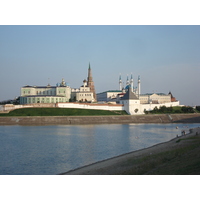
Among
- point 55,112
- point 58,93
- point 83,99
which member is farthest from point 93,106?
point 58,93

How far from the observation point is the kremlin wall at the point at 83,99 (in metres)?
68.7

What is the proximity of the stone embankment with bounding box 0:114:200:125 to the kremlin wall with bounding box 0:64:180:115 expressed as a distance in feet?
25.6

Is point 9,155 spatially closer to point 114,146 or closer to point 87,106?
point 114,146

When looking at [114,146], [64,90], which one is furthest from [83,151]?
[64,90]

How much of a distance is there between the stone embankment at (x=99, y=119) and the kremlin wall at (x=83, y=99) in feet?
25.6

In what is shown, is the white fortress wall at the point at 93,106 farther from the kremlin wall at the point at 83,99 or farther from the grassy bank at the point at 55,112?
the grassy bank at the point at 55,112

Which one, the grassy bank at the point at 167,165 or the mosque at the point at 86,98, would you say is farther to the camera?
the mosque at the point at 86,98

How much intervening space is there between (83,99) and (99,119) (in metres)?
23.7

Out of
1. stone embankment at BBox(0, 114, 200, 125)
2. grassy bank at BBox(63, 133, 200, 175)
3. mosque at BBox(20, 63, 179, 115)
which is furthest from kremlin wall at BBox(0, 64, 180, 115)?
grassy bank at BBox(63, 133, 200, 175)

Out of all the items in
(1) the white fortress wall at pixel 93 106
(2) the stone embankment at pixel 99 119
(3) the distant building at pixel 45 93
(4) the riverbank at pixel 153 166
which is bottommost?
(2) the stone embankment at pixel 99 119

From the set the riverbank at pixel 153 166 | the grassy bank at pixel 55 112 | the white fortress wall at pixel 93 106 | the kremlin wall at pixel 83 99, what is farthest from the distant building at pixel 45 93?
the riverbank at pixel 153 166

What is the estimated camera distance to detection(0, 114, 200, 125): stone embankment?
54.2 meters

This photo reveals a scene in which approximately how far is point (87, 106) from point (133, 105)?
35.6ft

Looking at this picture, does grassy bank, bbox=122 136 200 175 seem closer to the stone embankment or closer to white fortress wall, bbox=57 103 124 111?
the stone embankment
